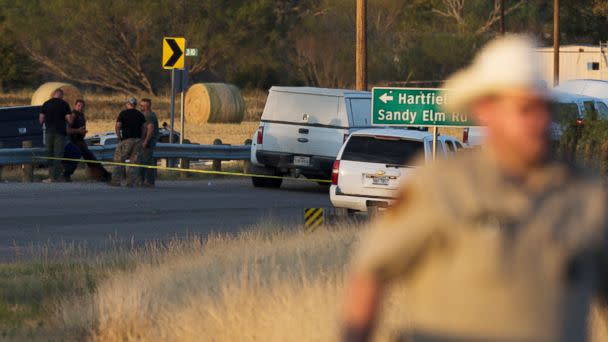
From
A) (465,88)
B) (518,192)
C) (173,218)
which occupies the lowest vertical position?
(173,218)

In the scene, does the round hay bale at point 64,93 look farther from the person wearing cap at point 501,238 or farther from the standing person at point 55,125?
the person wearing cap at point 501,238

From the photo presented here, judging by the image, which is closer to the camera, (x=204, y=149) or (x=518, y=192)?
(x=518, y=192)

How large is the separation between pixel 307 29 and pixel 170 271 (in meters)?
69.1

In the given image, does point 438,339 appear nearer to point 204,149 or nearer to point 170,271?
point 170,271

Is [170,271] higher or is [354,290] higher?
[354,290]

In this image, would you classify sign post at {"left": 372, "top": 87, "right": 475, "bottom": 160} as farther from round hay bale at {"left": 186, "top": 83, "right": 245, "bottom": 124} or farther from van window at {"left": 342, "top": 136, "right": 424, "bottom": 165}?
round hay bale at {"left": 186, "top": 83, "right": 245, "bottom": 124}

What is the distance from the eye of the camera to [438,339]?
4.29 meters

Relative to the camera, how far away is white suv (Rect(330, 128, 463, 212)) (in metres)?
20.3

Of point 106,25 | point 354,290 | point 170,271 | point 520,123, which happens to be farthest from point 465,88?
point 106,25

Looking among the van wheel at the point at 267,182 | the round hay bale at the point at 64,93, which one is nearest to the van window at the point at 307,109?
the van wheel at the point at 267,182

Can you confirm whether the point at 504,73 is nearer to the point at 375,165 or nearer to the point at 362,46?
the point at 375,165

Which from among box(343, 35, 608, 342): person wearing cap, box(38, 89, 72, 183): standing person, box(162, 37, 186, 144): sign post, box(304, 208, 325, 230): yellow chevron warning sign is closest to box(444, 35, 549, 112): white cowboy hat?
box(343, 35, 608, 342): person wearing cap

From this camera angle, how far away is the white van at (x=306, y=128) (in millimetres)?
25156

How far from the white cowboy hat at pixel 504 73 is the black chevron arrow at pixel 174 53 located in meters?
24.7
